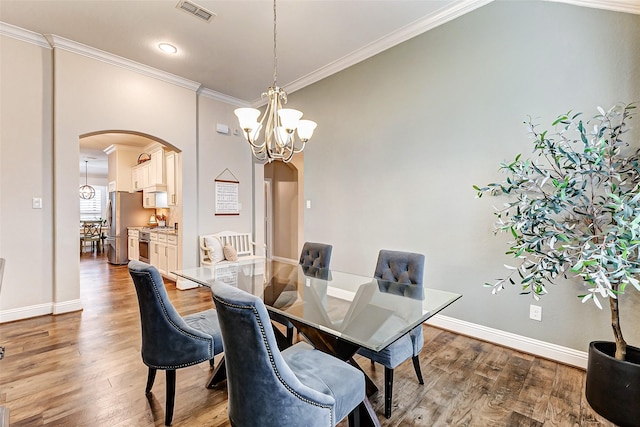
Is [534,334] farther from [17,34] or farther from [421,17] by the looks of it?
[17,34]

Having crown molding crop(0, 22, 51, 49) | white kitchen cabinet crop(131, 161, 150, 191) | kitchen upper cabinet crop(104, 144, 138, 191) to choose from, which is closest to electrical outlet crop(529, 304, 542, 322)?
crown molding crop(0, 22, 51, 49)

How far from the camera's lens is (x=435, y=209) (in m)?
3.06

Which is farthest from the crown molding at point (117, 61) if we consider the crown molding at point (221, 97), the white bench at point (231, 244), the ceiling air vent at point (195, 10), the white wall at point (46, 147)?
the white bench at point (231, 244)

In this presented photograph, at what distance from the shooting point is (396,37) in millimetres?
3293

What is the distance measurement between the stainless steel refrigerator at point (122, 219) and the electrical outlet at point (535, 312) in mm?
7224

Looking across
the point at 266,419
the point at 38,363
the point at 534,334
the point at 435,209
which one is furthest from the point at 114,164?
the point at 534,334

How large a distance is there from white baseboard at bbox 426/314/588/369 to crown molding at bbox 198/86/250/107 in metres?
4.52

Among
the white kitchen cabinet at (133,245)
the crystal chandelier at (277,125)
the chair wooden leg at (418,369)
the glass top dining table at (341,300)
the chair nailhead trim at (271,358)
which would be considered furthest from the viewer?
the white kitchen cabinet at (133,245)

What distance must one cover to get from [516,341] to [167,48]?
476 centimetres

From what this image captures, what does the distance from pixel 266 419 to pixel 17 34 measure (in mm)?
4547

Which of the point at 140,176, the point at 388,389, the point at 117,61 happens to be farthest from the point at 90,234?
the point at 388,389

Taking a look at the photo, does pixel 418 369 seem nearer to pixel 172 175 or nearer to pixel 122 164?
pixel 172 175

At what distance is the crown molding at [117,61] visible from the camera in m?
3.35

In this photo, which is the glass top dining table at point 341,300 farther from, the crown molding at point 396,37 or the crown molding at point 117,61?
the crown molding at point 117,61
